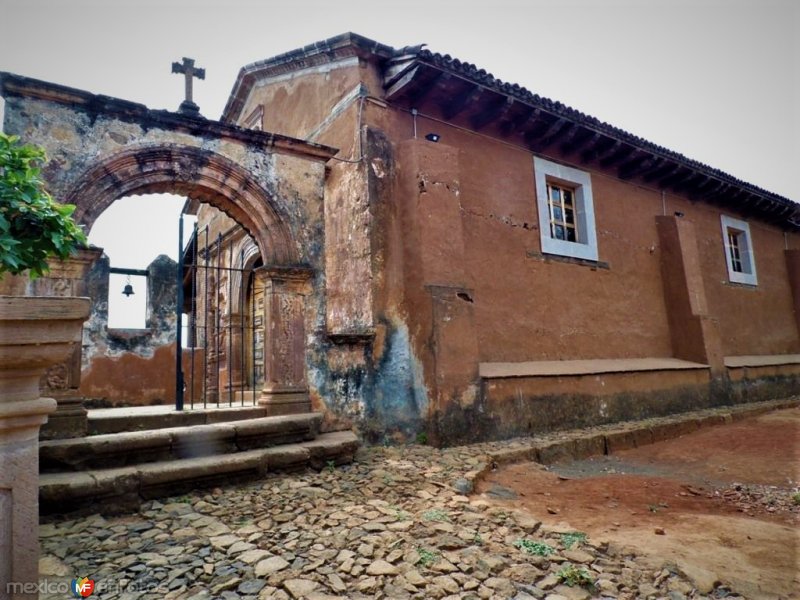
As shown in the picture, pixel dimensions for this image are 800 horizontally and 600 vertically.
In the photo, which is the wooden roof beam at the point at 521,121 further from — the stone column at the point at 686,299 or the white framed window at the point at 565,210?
the stone column at the point at 686,299

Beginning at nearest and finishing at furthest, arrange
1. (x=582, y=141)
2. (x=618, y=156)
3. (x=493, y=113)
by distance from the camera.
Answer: (x=493, y=113) → (x=582, y=141) → (x=618, y=156)

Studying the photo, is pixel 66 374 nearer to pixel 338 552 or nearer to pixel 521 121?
pixel 338 552

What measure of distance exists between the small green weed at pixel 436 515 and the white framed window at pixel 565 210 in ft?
16.2

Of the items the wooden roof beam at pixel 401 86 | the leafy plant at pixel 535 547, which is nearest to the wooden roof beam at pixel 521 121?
the wooden roof beam at pixel 401 86

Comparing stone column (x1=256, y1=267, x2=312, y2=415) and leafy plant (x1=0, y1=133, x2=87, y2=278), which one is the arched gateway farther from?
leafy plant (x1=0, y1=133, x2=87, y2=278)

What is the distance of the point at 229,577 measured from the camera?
98.0 inches

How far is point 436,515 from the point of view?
3303 mm

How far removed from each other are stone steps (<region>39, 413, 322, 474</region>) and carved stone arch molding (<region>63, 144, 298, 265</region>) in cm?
181

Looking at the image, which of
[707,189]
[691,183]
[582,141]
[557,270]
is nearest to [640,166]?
[582,141]

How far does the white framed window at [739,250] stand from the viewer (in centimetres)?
1077

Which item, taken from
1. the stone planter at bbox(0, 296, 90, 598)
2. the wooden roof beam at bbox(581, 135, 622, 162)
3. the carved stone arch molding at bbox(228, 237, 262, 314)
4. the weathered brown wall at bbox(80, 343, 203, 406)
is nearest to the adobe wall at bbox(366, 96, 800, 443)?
the wooden roof beam at bbox(581, 135, 622, 162)

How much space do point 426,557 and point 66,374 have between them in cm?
341

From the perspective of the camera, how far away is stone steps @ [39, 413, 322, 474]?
3.57 m

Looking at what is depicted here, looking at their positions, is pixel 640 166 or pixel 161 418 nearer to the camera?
pixel 161 418
